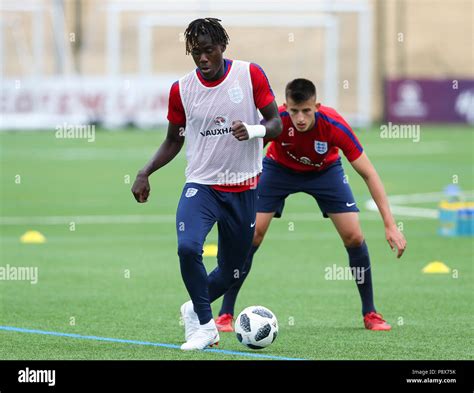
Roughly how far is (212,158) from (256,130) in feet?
1.97

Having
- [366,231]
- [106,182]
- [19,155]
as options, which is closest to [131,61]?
[19,155]

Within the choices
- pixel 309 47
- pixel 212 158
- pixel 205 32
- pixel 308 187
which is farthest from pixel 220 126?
pixel 309 47

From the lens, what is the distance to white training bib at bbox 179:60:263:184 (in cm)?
972

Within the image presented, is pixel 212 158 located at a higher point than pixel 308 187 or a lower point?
higher

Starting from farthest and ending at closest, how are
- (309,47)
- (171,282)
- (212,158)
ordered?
(309,47) → (171,282) → (212,158)

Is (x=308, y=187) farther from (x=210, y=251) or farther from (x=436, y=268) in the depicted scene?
(x=210, y=251)

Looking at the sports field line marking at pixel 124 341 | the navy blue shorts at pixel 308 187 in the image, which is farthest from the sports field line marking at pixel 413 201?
the sports field line marking at pixel 124 341

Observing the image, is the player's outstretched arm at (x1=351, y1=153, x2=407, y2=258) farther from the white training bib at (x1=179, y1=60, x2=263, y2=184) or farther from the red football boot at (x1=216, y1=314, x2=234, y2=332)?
the red football boot at (x1=216, y1=314, x2=234, y2=332)

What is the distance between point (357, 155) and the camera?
1055 centimetres

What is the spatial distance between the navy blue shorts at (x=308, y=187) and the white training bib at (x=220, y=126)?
147 centimetres

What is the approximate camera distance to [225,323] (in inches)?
438

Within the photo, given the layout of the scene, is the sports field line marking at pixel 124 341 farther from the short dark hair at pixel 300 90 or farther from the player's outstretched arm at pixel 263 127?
the short dark hair at pixel 300 90
